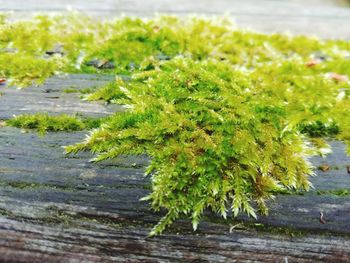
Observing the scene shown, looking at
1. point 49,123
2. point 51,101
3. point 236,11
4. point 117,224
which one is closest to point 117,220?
point 117,224


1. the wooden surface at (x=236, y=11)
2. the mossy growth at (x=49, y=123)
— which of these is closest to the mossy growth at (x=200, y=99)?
the mossy growth at (x=49, y=123)

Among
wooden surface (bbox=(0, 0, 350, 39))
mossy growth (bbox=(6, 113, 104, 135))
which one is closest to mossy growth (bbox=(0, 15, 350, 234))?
mossy growth (bbox=(6, 113, 104, 135))

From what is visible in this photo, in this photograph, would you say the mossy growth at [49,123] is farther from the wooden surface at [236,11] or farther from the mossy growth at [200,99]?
the wooden surface at [236,11]

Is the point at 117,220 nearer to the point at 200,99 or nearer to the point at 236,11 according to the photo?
→ the point at 200,99

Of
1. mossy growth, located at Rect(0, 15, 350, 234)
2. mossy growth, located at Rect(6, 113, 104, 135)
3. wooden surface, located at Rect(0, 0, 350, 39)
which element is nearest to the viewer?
mossy growth, located at Rect(0, 15, 350, 234)

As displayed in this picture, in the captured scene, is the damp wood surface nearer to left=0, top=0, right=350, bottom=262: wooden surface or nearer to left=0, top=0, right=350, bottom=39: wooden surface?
left=0, top=0, right=350, bottom=262: wooden surface

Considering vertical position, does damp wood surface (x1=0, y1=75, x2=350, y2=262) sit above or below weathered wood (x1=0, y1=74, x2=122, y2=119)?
below
